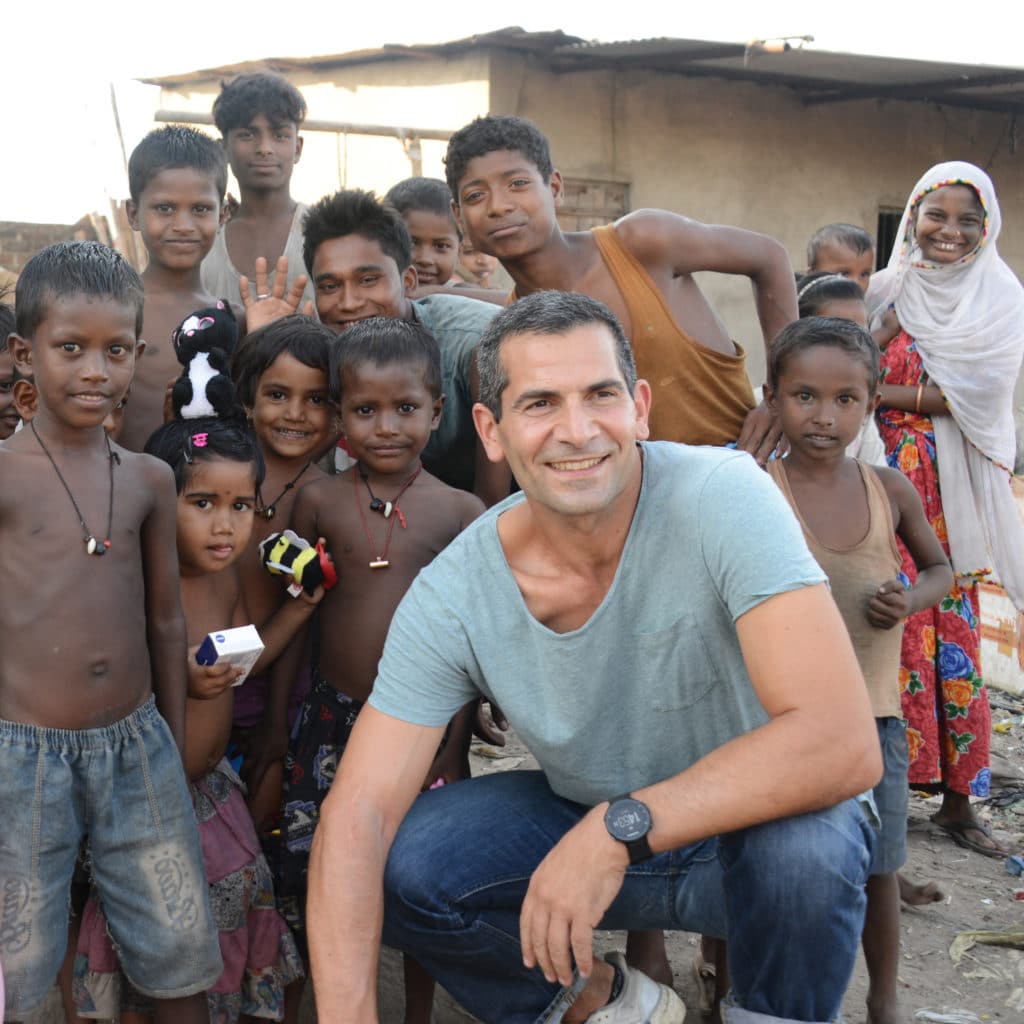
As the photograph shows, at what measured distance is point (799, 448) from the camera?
11.1 ft

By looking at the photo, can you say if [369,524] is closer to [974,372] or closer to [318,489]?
[318,489]

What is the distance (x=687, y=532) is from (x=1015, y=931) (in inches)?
86.6

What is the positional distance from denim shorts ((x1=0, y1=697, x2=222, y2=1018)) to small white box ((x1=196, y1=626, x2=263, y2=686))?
158mm

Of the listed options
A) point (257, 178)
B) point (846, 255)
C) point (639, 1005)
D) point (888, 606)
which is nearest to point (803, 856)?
point (639, 1005)

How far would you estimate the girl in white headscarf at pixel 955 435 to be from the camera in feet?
14.4

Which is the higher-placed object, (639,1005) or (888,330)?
(888,330)

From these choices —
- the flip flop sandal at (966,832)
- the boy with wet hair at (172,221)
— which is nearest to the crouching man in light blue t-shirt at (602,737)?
the boy with wet hair at (172,221)

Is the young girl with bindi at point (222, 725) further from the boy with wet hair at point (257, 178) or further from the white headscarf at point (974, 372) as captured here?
the white headscarf at point (974, 372)

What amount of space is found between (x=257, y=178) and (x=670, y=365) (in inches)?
66.2

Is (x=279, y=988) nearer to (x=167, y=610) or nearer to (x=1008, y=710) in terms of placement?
(x=167, y=610)

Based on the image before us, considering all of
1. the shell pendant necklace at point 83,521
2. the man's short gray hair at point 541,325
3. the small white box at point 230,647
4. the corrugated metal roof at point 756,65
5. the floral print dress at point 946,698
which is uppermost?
the corrugated metal roof at point 756,65

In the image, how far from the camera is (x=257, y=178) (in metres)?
4.13

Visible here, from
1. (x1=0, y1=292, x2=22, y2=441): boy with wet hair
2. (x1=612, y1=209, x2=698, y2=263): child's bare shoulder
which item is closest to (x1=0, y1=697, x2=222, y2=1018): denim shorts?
(x1=0, y1=292, x2=22, y2=441): boy with wet hair

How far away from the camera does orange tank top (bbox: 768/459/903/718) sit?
3131 mm
